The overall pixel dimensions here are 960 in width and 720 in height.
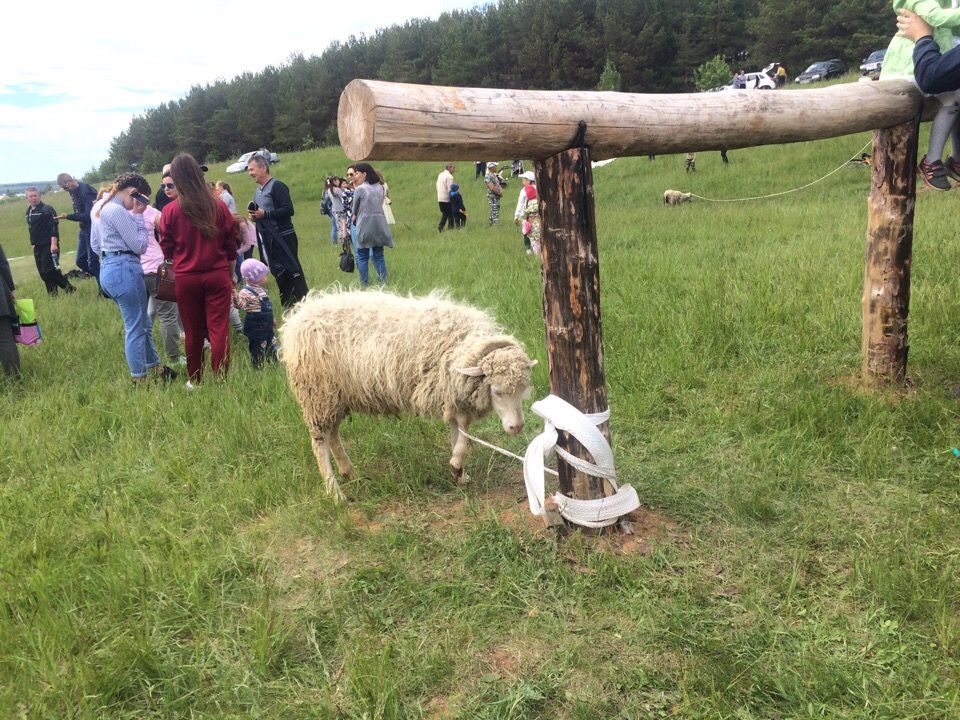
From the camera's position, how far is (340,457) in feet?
13.0

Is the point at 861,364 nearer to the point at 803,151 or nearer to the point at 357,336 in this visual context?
the point at 357,336

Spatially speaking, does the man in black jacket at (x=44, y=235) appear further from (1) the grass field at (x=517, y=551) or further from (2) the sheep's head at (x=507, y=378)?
(2) the sheep's head at (x=507, y=378)

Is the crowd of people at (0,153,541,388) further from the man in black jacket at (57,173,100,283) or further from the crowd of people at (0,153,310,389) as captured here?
the man in black jacket at (57,173,100,283)

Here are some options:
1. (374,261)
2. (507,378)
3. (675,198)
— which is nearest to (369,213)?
(374,261)

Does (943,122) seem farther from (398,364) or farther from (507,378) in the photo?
(398,364)

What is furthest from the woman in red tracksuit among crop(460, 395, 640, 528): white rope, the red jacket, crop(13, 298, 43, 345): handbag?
crop(460, 395, 640, 528): white rope

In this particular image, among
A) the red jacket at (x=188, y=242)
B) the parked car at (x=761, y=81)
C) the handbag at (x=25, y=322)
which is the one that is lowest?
the handbag at (x=25, y=322)

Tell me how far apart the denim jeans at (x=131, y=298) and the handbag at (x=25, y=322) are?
3.64 ft

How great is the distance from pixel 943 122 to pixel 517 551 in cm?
375

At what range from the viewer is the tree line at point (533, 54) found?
1895 inches

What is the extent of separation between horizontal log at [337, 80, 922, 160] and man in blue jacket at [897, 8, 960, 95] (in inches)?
11.6

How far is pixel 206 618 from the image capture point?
269 centimetres

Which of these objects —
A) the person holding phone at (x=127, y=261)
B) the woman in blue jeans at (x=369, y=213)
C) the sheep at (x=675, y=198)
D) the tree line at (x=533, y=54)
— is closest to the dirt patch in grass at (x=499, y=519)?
the person holding phone at (x=127, y=261)

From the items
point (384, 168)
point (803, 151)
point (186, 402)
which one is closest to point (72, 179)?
point (186, 402)
